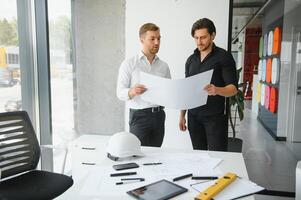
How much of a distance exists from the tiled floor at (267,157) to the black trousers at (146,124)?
143 cm

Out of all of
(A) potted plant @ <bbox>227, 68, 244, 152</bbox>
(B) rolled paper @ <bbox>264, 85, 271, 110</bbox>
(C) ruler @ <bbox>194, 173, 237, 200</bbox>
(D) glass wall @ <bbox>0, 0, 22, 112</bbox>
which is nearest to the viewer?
(C) ruler @ <bbox>194, 173, 237, 200</bbox>

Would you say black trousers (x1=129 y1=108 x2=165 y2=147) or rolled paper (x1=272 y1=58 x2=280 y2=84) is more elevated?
rolled paper (x1=272 y1=58 x2=280 y2=84)

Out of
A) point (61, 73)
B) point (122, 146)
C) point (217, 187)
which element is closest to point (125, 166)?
point (122, 146)

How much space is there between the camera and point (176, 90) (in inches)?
87.1

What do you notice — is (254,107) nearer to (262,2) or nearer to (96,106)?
(262,2)

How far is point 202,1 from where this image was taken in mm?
3078

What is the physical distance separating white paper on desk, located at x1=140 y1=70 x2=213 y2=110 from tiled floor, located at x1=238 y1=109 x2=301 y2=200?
1536mm

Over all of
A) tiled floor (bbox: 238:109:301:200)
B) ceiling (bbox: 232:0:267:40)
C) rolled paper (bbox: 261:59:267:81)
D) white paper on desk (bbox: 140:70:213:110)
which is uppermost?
→ ceiling (bbox: 232:0:267:40)

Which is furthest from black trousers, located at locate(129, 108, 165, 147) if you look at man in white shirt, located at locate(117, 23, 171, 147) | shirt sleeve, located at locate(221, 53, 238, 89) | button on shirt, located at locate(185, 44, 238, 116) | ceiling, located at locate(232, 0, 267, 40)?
ceiling, located at locate(232, 0, 267, 40)

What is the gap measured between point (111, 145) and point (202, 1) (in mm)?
2078

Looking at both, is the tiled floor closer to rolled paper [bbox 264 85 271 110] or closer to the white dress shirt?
rolled paper [bbox 264 85 271 110]

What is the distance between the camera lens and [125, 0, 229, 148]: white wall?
10.0ft

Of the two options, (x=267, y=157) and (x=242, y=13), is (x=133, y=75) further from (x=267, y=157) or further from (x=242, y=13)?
(x=267, y=157)

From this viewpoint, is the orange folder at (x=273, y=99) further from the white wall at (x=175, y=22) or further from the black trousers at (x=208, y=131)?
the black trousers at (x=208, y=131)
